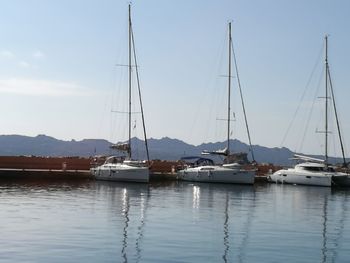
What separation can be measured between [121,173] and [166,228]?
3160 centimetres

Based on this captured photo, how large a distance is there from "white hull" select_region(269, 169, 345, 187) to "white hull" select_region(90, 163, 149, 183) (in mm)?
15934

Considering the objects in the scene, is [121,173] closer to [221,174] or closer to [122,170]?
[122,170]

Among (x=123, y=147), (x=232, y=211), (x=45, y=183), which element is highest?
(x=123, y=147)

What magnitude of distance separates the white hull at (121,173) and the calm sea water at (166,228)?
39.7 ft

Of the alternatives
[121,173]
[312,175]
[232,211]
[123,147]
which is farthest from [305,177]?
[232,211]

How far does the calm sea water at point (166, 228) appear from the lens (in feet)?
61.8

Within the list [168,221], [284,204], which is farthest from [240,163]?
[168,221]

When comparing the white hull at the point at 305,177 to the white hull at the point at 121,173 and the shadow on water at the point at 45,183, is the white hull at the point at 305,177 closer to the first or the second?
the white hull at the point at 121,173

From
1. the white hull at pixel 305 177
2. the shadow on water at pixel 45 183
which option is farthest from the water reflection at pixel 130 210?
the white hull at pixel 305 177

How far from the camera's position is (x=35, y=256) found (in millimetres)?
17766

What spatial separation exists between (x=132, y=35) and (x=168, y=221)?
3771 cm

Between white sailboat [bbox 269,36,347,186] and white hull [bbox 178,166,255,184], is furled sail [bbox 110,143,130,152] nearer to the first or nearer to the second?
white hull [bbox 178,166,255,184]

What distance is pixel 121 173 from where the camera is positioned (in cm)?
5581

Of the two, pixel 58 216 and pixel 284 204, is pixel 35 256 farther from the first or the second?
pixel 284 204
